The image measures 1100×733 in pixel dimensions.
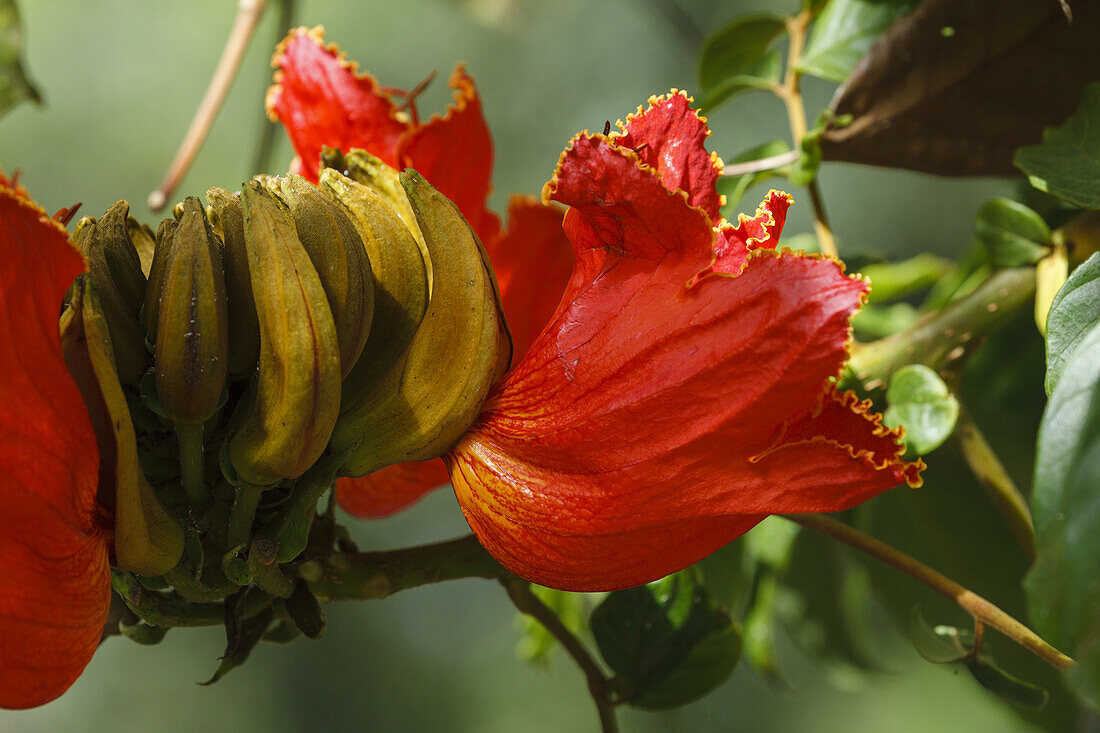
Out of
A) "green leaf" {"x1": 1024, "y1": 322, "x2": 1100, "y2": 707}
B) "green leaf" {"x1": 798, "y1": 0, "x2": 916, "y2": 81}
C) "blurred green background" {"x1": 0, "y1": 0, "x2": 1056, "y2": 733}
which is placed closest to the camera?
"green leaf" {"x1": 1024, "y1": 322, "x2": 1100, "y2": 707}

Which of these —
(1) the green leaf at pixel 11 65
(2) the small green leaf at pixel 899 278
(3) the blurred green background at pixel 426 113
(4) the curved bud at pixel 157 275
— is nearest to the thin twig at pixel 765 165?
(2) the small green leaf at pixel 899 278

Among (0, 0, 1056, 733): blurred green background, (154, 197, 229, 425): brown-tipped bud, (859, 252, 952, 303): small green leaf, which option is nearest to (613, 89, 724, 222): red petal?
(154, 197, 229, 425): brown-tipped bud

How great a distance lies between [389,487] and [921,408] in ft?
0.60

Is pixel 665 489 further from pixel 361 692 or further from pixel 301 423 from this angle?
pixel 361 692

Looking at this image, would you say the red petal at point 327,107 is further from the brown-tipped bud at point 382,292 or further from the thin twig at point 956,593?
the thin twig at point 956,593

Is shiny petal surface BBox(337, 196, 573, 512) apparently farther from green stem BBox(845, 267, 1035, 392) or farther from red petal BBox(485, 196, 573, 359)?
green stem BBox(845, 267, 1035, 392)

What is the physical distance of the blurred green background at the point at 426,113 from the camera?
45.5 inches

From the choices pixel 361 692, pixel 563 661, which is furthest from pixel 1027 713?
pixel 361 692

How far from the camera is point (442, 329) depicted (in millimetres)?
232

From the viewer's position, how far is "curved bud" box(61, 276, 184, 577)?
20 cm

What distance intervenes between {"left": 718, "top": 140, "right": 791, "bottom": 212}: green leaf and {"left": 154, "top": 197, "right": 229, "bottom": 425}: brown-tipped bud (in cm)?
23

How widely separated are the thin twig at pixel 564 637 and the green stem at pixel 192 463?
0.10 meters

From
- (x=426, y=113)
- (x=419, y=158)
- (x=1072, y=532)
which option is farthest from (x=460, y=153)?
(x=426, y=113)

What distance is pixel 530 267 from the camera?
1.04 ft
